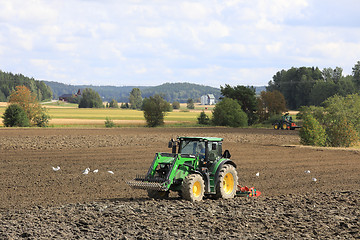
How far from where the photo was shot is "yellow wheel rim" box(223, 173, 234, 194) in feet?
49.3

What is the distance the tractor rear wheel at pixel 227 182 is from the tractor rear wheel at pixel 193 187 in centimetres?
72

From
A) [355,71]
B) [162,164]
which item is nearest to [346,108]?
[162,164]

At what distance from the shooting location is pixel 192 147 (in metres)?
14.9

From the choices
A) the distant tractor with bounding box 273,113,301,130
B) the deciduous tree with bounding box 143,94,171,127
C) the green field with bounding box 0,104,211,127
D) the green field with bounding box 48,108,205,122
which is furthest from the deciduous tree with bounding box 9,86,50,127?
the distant tractor with bounding box 273,113,301,130

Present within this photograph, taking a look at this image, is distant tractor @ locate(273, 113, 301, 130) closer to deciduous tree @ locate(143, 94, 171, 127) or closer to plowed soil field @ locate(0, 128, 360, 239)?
deciduous tree @ locate(143, 94, 171, 127)

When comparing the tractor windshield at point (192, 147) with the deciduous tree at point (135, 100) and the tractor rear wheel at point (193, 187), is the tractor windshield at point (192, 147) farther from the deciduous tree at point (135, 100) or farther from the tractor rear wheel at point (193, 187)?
the deciduous tree at point (135, 100)

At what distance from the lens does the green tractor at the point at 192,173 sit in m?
13.5

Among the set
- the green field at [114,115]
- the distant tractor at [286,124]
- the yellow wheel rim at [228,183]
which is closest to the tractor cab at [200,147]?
the yellow wheel rim at [228,183]

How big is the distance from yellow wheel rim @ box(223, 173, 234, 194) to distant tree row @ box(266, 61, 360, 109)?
109046 mm

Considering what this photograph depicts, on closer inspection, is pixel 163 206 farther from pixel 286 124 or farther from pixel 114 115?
pixel 114 115

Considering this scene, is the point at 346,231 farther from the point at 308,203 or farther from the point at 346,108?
the point at 346,108

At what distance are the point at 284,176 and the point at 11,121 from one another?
4989 centimetres

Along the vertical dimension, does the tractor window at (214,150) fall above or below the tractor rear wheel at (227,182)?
above

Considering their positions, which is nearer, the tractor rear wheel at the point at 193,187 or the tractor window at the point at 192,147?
the tractor rear wheel at the point at 193,187
